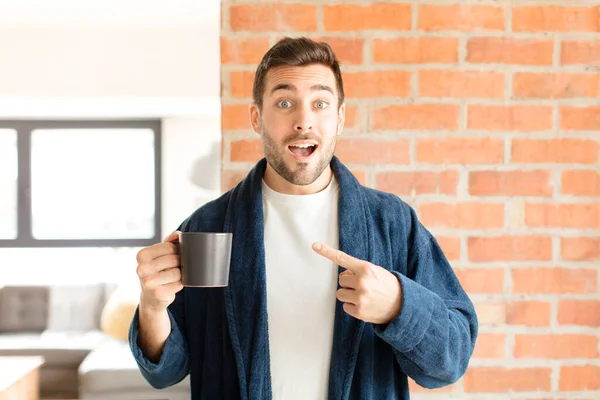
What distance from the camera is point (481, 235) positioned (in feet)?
4.97

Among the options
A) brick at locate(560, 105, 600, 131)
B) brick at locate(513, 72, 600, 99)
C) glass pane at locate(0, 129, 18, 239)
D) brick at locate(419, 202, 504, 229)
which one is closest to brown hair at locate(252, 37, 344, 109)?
brick at locate(419, 202, 504, 229)

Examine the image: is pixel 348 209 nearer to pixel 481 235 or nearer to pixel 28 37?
pixel 481 235

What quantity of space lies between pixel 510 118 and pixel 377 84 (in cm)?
38

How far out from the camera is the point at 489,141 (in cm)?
151

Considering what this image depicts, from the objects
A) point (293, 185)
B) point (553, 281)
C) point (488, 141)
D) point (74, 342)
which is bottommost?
point (74, 342)

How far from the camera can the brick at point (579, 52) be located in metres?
1.51

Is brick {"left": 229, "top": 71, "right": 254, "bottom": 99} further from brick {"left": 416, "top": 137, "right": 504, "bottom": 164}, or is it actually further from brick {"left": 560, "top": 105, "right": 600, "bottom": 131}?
brick {"left": 560, "top": 105, "right": 600, "bottom": 131}

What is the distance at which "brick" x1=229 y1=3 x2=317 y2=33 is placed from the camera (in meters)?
1.47

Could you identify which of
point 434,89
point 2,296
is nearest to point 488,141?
point 434,89

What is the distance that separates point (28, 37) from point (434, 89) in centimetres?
434

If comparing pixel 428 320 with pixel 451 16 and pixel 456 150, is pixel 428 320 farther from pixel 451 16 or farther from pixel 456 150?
pixel 451 16

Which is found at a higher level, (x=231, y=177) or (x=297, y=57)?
(x=297, y=57)

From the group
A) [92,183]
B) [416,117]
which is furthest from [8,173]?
[416,117]

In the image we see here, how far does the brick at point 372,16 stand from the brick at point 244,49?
8.2 inches
